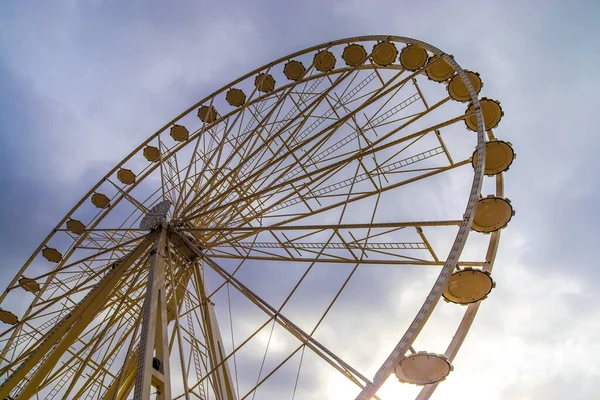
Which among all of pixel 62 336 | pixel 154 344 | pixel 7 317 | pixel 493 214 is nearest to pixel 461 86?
pixel 493 214

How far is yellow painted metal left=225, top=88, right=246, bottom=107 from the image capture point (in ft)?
50.9

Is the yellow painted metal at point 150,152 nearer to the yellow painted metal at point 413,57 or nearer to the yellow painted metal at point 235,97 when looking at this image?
the yellow painted metal at point 235,97

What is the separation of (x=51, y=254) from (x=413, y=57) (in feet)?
48.9

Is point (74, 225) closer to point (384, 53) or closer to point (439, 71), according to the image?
point (384, 53)

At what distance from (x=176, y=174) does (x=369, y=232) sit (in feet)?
26.9

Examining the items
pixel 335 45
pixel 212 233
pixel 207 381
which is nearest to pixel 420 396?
pixel 207 381

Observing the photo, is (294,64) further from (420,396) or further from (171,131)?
(420,396)

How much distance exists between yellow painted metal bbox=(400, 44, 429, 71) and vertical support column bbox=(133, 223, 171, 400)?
8.10m

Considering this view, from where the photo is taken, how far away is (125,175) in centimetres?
1667

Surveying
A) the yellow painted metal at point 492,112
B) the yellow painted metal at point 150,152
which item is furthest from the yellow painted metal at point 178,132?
the yellow painted metal at point 492,112

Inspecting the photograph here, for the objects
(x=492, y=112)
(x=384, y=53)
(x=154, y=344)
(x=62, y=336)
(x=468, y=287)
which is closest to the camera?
(x=468, y=287)

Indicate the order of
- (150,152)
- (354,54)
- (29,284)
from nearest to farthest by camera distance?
(354,54)
(29,284)
(150,152)

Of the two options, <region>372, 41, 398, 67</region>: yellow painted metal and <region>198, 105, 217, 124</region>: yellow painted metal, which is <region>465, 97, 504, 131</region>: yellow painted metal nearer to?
<region>372, 41, 398, 67</region>: yellow painted metal

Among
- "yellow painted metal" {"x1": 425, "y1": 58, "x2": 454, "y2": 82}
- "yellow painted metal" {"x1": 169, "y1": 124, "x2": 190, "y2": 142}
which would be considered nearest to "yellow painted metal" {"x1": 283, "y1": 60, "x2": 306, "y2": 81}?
"yellow painted metal" {"x1": 425, "y1": 58, "x2": 454, "y2": 82}
